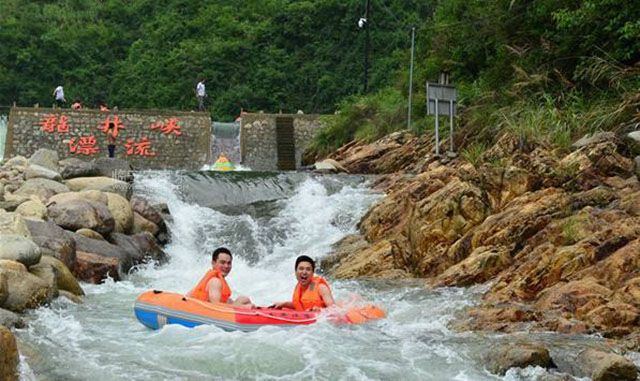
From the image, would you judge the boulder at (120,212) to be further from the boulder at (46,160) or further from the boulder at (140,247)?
the boulder at (46,160)

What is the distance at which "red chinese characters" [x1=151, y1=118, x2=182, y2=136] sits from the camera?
2417 cm

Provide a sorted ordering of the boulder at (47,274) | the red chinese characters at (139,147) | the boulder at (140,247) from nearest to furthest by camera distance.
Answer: the boulder at (47,274), the boulder at (140,247), the red chinese characters at (139,147)

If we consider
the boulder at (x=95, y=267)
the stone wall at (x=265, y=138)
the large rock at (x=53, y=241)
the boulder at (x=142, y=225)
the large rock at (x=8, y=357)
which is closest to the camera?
the large rock at (x=8, y=357)

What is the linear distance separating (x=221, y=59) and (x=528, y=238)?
1115 inches

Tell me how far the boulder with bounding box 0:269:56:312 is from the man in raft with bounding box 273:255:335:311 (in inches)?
98.6

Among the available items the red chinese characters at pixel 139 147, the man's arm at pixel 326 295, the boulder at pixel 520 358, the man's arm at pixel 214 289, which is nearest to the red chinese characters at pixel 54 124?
the red chinese characters at pixel 139 147

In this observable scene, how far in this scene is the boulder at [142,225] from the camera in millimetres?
13402

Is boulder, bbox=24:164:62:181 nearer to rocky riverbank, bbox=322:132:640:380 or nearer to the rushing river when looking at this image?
the rushing river

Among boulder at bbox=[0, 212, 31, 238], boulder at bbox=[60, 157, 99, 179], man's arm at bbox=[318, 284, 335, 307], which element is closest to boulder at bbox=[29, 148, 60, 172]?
boulder at bbox=[60, 157, 99, 179]

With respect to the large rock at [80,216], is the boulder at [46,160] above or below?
above

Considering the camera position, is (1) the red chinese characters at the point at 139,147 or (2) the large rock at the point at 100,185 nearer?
(2) the large rock at the point at 100,185

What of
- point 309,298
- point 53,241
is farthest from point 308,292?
point 53,241

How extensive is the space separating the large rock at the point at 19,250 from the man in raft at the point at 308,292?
113 inches

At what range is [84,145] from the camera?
23.8 m
